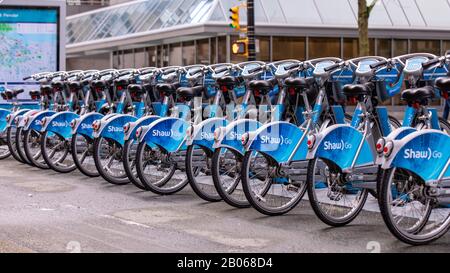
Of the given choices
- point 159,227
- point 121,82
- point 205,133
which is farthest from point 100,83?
point 159,227

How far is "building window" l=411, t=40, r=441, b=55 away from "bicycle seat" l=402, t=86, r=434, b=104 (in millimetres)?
25108

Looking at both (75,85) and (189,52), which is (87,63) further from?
(75,85)

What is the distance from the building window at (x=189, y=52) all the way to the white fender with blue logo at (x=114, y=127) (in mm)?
21121

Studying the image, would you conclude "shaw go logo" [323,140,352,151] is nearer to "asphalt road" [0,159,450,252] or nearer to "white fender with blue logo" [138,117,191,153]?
"asphalt road" [0,159,450,252]

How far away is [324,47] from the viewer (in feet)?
99.9

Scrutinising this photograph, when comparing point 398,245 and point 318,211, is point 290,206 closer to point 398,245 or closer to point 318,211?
point 318,211

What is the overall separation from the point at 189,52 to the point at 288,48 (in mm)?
3590

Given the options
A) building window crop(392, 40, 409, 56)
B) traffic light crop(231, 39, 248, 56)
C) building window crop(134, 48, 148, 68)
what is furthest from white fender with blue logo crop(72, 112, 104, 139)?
building window crop(134, 48, 148, 68)

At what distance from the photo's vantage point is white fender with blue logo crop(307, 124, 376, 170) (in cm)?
747

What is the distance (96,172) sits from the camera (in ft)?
37.3

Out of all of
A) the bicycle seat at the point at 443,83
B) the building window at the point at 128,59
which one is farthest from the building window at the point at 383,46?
the bicycle seat at the point at 443,83

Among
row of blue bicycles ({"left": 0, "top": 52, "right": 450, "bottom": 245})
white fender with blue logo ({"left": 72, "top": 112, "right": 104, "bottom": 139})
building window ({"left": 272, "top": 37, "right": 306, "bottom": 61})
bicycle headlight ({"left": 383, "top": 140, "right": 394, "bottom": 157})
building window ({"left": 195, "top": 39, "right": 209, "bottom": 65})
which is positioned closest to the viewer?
bicycle headlight ({"left": 383, "top": 140, "right": 394, "bottom": 157})

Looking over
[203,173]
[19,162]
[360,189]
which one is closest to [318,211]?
[360,189]

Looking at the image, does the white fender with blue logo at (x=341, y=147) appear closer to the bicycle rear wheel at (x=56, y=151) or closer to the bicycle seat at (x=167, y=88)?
the bicycle seat at (x=167, y=88)
